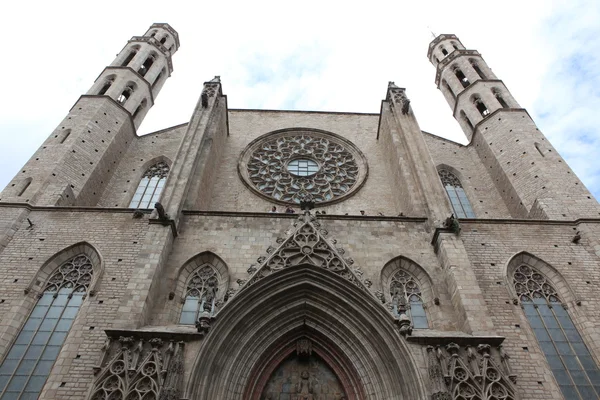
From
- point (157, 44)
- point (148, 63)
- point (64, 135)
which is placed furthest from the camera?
point (157, 44)

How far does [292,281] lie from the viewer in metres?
8.77

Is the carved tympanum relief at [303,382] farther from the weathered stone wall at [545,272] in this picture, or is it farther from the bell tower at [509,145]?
the bell tower at [509,145]

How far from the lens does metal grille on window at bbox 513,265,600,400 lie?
792 centimetres

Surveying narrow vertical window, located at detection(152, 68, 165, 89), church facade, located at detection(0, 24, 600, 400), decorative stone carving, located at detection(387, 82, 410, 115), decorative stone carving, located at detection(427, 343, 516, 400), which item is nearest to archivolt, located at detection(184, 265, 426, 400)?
church facade, located at detection(0, 24, 600, 400)

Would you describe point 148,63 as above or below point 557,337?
above

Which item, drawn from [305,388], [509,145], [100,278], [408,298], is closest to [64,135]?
[100,278]

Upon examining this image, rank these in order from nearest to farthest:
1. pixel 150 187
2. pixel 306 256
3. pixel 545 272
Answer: pixel 306 256, pixel 545 272, pixel 150 187

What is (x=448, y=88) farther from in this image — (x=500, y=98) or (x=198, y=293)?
(x=198, y=293)

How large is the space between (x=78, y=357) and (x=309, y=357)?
445 centimetres

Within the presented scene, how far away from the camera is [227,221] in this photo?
10.3 meters

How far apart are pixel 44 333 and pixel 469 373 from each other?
827 cm

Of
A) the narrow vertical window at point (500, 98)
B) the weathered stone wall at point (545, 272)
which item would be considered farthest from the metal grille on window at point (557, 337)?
the narrow vertical window at point (500, 98)

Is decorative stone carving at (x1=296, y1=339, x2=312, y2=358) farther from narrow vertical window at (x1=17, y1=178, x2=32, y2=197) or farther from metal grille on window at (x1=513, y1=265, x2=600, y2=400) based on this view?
narrow vertical window at (x1=17, y1=178, x2=32, y2=197)

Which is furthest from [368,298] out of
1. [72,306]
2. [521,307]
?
[72,306]
